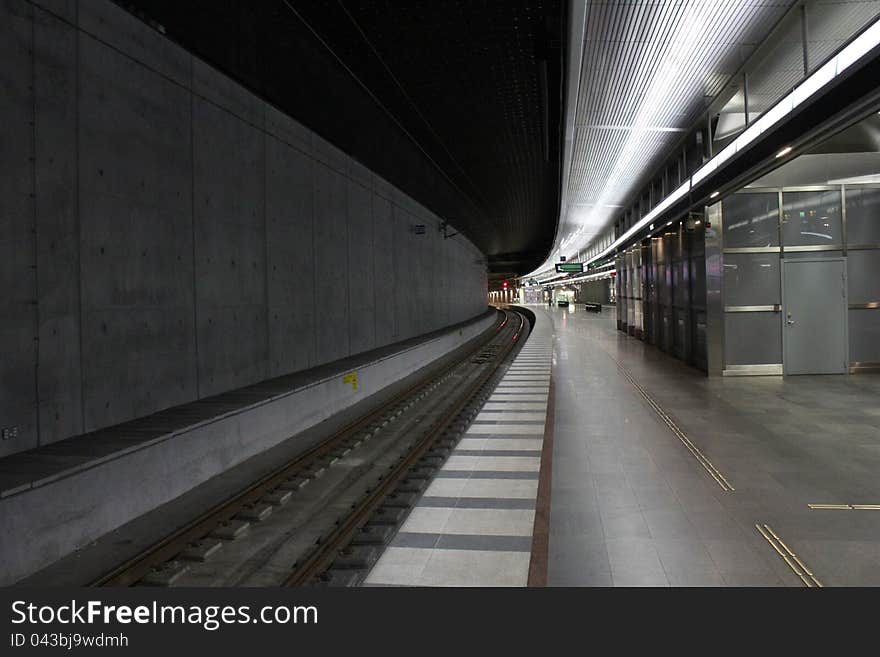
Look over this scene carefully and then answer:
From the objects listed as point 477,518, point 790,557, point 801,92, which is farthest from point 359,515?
point 801,92

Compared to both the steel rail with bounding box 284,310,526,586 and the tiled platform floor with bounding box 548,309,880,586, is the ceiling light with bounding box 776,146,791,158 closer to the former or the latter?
the tiled platform floor with bounding box 548,309,880,586

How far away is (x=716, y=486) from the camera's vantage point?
5.38m

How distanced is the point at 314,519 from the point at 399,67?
21.2 feet

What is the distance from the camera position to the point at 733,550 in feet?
13.1

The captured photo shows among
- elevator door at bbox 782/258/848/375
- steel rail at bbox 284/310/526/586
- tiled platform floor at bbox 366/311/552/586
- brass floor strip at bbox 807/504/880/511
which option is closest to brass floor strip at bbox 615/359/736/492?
brass floor strip at bbox 807/504/880/511

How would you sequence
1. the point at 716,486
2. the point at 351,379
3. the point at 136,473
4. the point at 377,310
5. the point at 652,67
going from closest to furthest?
the point at 136,473
the point at 716,486
the point at 652,67
the point at 351,379
the point at 377,310

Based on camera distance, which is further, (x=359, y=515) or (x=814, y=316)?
(x=814, y=316)

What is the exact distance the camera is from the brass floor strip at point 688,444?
5.50 metres

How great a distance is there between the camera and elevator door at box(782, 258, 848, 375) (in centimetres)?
1141

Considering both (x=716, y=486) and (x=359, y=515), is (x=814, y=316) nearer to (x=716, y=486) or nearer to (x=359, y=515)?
(x=716, y=486)

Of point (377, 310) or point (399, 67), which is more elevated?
point (399, 67)

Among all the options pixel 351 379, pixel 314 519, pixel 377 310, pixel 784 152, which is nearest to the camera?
pixel 314 519

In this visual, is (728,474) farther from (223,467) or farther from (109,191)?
(109,191)

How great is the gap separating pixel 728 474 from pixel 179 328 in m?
5.75
